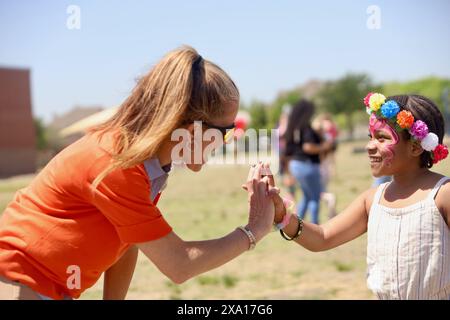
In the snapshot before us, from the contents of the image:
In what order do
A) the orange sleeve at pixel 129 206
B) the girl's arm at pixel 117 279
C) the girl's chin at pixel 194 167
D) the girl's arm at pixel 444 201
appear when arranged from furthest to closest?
the girl's arm at pixel 117 279 < the girl's arm at pixel 444 201 < the girl's chin at pixel 194 167 < the orange sleeve at pixel 129 206

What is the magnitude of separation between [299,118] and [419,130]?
585 cm

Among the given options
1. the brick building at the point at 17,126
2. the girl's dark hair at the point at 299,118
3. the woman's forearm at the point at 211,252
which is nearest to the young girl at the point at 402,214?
the woman's forearm at the point at 211,252

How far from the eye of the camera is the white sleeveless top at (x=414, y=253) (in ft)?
8.33

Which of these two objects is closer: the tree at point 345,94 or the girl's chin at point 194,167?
the girl's chin at point 194,167

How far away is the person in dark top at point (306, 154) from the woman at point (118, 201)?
5.93m

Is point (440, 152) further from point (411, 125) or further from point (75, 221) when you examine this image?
point (75, 221)

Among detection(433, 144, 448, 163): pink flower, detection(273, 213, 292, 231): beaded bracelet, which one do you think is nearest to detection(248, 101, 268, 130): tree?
detection(273, 213, 292, 231): beaded bracelet

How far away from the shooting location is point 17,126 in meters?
40.6

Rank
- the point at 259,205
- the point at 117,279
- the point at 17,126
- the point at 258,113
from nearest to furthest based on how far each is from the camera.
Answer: the point at 259,205 → the point at 117,279 → the point at 17,126 → the point at 258,113

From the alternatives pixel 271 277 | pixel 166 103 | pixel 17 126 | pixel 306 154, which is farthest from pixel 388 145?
pixel 17 126

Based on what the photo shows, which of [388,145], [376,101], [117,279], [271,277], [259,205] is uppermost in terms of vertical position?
[376,101]

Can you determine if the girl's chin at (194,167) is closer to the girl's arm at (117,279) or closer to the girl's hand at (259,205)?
the girl's hand at (259,205)

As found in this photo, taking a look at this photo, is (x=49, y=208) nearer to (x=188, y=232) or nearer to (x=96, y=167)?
(x=96, y=167)

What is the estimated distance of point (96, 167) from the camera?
2.17 m
